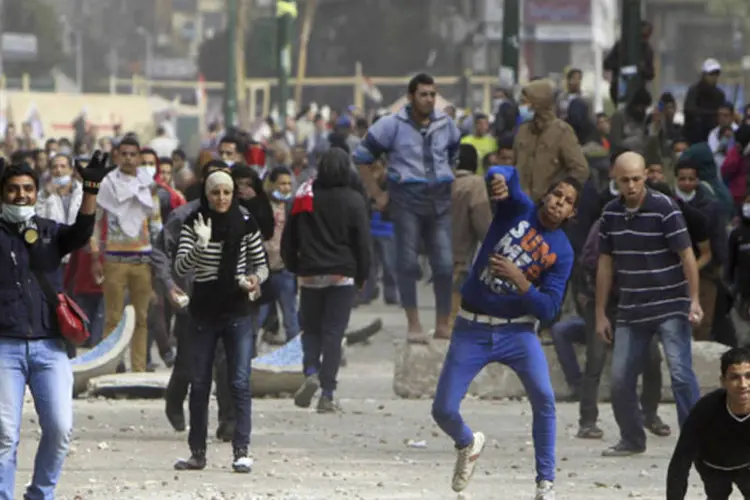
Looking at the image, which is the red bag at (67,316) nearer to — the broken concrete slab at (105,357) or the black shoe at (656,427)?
the black shoe at (656,427)

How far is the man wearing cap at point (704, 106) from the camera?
935 inches

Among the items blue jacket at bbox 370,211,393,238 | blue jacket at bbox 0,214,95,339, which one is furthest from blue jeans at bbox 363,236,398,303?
blue jacket at bbox 0,214,95,339

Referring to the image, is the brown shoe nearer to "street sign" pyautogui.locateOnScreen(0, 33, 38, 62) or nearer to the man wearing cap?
the man wearing cap

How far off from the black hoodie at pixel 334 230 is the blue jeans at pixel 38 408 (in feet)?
17.2

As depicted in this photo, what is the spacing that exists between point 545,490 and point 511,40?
13040 mm

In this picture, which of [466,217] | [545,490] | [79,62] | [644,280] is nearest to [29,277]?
[545,490]

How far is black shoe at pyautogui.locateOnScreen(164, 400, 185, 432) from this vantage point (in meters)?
14.2

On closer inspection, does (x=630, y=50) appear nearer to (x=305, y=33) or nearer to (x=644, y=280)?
(x=644, y=280)

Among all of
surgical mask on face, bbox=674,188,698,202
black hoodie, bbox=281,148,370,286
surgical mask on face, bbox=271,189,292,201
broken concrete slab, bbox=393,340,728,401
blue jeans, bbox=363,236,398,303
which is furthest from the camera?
blue jeans, bbox=363,236,398,303

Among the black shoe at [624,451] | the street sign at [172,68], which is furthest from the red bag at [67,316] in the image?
the street sign at [172,68]

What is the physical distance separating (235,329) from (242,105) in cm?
6878

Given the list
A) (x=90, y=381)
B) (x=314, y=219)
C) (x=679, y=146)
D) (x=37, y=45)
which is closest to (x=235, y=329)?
(x=314, y=219)

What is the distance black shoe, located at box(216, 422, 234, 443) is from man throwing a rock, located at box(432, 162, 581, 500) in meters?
2.64

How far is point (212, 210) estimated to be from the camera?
12.5 metres
